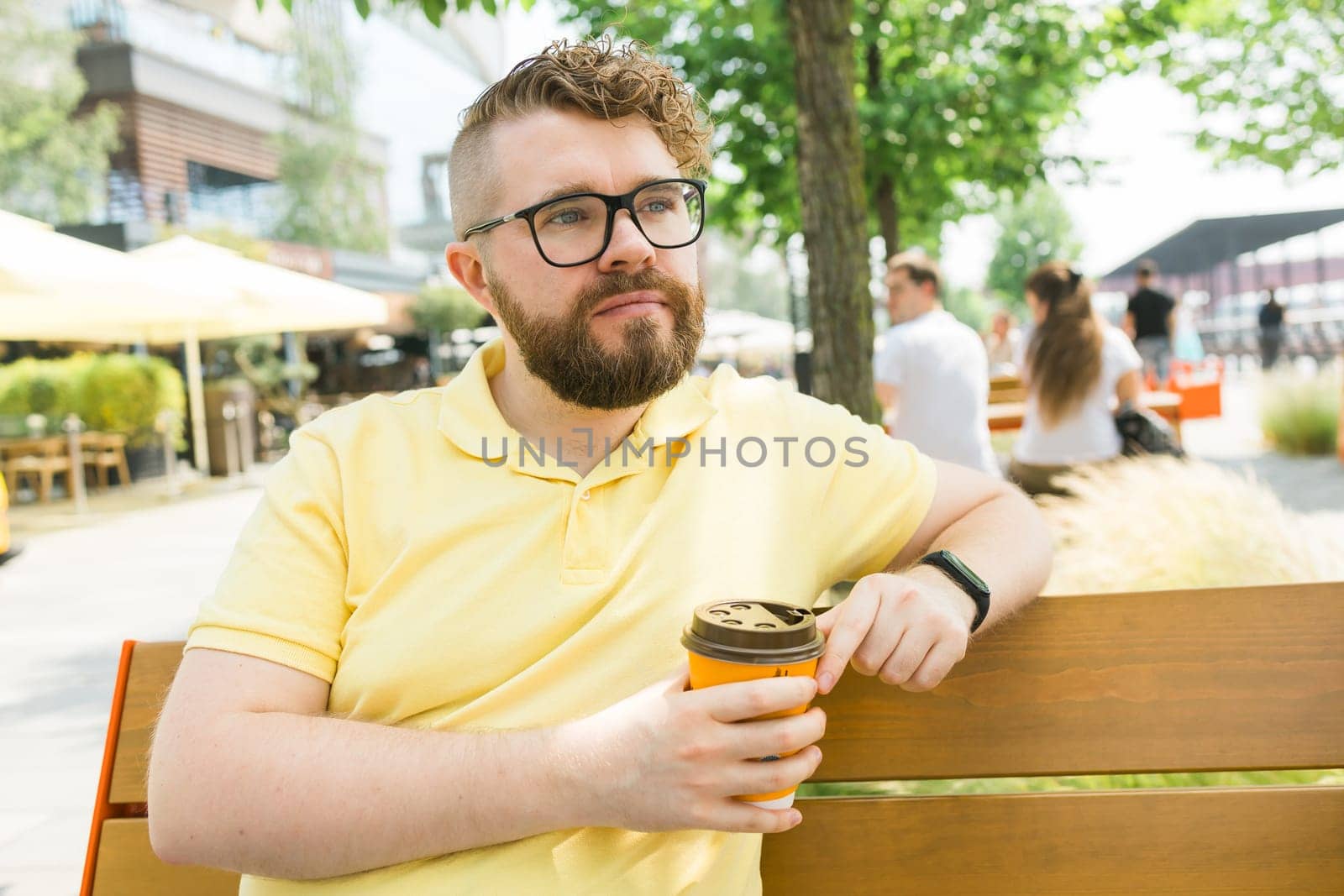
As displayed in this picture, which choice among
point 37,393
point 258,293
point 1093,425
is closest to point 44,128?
point 37,393

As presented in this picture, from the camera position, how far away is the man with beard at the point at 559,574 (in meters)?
1.32

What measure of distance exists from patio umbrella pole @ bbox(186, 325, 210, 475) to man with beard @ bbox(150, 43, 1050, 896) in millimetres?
12953

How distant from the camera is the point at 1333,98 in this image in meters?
12.9

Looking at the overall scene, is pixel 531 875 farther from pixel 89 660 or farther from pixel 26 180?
pixel 26 180

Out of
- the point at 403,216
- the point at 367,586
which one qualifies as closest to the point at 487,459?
the point at 367,586

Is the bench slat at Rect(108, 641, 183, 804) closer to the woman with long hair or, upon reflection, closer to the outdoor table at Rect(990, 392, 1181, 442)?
the woman with long hair

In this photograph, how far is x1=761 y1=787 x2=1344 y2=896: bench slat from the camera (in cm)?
170

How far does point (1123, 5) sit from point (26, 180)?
74.9ft

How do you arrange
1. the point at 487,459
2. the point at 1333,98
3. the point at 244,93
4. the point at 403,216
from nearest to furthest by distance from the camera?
the point at 487,459 → the point at 1333,98 → the point at 244,93 → the point at 403,216

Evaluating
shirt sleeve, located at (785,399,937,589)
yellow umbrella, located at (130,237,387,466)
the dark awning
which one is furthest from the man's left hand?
the dark awning

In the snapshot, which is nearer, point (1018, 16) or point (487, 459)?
point (487, 459)

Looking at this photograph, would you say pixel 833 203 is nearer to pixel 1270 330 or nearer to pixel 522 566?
pixel 522 566

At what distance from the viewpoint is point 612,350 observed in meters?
1.71

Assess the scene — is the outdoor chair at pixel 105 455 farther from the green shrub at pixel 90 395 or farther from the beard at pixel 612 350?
the beard at pixel 612 350
